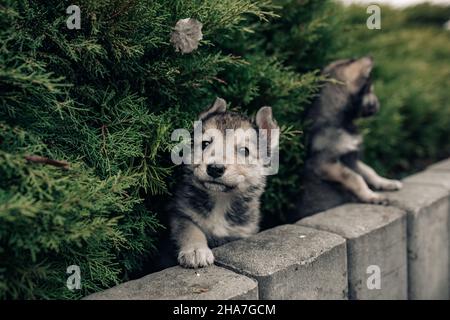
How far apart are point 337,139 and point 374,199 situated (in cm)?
57

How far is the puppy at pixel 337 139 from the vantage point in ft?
12.9

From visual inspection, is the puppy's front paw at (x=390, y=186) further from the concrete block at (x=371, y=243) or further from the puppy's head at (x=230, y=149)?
the puppy's head at (x=230, y=149)

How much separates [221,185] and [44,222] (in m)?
1.04

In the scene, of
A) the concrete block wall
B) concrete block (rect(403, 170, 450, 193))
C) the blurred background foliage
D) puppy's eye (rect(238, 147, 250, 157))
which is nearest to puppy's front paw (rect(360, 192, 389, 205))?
the concrete block wall

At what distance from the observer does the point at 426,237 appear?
3748mm

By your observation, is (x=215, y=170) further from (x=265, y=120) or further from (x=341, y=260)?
(x=341, y=260)

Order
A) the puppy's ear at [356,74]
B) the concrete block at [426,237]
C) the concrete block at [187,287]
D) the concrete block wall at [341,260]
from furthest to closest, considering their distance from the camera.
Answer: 1. the puppy's ear at [356,74]
2. the concrete block at [426,237]
3. the concrete block wall at [341,260]
4. the concrete block at [187,287]

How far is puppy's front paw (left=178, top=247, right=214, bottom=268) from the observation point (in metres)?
2.57

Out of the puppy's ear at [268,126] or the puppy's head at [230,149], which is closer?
the puppy's head at [230,149]

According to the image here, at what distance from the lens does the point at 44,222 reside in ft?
6.39

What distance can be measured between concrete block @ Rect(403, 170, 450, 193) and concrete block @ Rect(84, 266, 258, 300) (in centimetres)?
242

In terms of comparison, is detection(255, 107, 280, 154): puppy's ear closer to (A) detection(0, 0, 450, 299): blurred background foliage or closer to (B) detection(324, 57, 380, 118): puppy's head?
(A) detection(0, 0, 450, 299): blurred background foliage

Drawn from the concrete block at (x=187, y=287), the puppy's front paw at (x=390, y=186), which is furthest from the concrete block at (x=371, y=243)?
the concrete block at (x=187, y=287)

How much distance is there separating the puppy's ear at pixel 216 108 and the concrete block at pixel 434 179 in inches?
85.6
